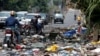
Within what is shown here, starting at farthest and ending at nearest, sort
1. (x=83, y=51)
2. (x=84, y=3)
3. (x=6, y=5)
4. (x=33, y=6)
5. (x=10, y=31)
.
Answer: (x=33, y=6)
(x=6, y=5)
(x=84, y=3)
(x=10, y=31)
(x=83, y=51)

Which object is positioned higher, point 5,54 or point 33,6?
point 5,54

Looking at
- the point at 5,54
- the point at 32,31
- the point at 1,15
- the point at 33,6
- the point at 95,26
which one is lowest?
the point at 33,6

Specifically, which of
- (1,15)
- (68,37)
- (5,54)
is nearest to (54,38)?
(68,37)

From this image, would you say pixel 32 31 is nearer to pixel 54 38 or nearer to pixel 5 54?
pixel 54 38

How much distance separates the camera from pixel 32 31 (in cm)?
2577

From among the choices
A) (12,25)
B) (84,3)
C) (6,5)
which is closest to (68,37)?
(84,3)

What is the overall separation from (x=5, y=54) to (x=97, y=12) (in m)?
3.51

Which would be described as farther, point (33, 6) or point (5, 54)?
point (33, 6)

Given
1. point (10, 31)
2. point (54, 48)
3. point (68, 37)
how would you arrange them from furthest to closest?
point (68, 37) → point (10, 31) → point (54, 48)

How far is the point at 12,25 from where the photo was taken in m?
16.9

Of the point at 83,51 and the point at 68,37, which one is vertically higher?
the point at 83,51

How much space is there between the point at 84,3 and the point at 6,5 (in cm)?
5052

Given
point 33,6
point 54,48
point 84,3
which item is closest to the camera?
point 54,48

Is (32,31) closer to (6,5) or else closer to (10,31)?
(10,31)
